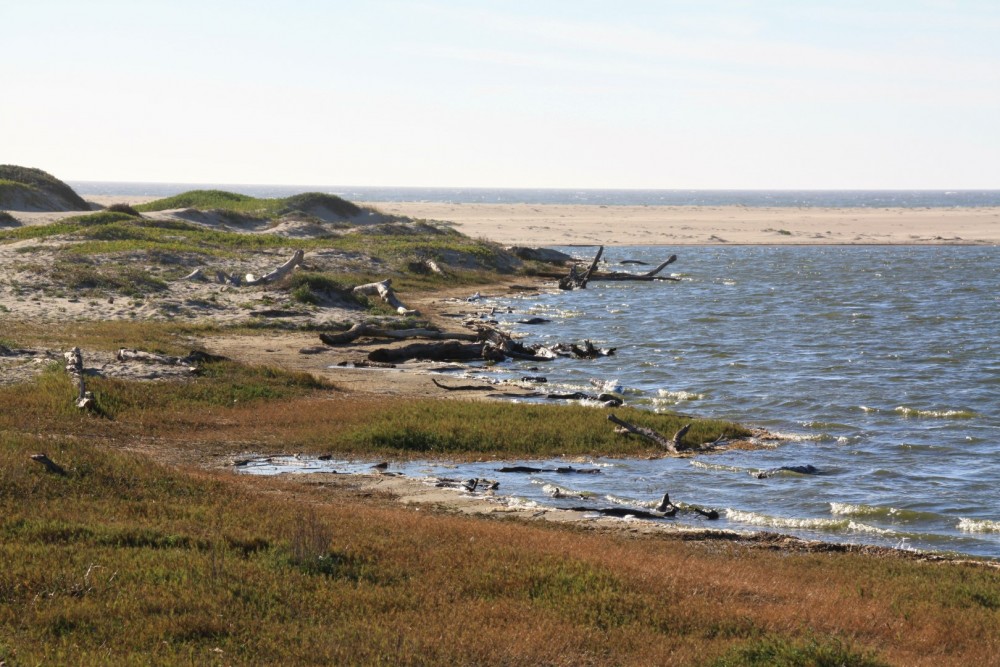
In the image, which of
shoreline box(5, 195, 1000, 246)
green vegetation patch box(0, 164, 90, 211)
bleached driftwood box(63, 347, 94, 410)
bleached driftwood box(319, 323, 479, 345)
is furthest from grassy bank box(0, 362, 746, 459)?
shoreline box(5, 195, 1000, 246)

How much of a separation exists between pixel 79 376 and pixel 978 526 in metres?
18.3

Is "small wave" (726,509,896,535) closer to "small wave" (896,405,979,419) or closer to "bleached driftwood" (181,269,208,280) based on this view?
"small wave" (896,405,979,419)

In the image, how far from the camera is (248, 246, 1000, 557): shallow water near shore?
63.2 ft

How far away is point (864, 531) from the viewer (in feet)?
59.7

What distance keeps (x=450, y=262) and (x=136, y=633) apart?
186ft

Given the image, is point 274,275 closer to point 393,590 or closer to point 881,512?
point 881,512

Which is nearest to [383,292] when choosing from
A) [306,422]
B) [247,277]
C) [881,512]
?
[247,277]

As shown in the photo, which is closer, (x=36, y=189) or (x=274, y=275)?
(x=274, y=275)

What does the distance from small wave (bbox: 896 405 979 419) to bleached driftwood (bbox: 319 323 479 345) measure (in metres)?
14.0

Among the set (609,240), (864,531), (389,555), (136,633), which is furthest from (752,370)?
(609,240)

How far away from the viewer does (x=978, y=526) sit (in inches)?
734

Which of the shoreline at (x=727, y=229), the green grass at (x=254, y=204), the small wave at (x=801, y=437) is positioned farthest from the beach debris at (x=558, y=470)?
the shoreline at (x=727, y=229)

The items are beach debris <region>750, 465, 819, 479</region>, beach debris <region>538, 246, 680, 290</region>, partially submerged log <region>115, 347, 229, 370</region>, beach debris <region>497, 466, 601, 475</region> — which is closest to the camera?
beach debris <region>497, 466, 601, 475</region>

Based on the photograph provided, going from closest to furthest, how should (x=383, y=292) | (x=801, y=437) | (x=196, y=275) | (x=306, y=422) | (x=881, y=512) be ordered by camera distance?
1. (x=881, y=512)
2. (x=306, y=422)
3. (x=801, y=437)
4. (x=196, y=275)
5. (x=383, y=292)
